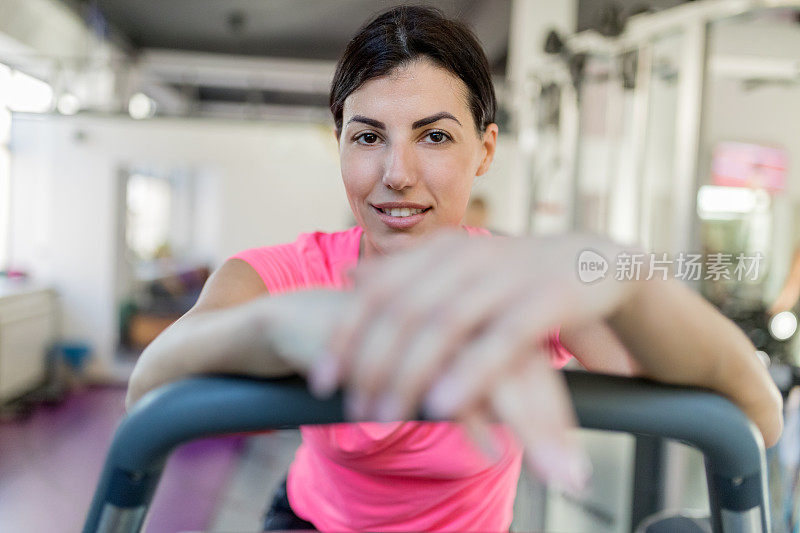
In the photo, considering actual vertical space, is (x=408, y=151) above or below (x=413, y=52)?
below

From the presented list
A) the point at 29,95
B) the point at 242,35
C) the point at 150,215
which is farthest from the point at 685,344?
the point at 150,215

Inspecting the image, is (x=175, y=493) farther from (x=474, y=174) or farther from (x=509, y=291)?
(x=509, y=291)

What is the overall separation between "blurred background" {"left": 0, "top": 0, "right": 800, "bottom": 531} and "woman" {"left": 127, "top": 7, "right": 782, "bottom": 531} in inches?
12.2

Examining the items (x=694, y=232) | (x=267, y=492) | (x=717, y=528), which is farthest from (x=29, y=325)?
(x=717, y=528)

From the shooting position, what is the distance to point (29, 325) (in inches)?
271

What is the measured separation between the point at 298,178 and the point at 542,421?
7607 millimetres

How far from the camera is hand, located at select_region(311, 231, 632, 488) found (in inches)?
12.6

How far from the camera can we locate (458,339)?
33 centimetres

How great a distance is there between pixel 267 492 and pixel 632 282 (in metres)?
4.89

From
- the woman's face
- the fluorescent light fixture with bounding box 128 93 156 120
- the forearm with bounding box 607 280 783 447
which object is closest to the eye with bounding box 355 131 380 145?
the woman's face

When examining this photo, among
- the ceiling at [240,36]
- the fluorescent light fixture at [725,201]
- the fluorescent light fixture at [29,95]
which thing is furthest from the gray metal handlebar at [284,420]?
the ceiling at [240,36]

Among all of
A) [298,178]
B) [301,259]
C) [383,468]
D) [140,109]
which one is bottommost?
[383,468]

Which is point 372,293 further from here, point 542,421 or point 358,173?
point 358,173

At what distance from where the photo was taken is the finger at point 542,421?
306 millimetres
